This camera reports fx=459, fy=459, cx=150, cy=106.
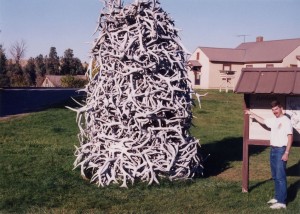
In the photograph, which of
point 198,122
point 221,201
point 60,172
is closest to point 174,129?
point 221,201

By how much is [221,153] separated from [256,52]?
29.9 m

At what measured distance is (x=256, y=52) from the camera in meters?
40.5

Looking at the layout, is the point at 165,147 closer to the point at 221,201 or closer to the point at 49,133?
the point at 221,201

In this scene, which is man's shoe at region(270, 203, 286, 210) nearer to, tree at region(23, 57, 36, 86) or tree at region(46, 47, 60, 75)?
tree at region(23, 57, 36, 86)

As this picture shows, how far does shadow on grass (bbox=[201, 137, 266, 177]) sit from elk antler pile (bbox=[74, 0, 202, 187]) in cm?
146

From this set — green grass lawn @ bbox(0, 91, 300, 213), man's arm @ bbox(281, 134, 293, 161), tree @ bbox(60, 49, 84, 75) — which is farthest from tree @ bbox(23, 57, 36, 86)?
man's arm @ bbox(281, 134, 293, 161)

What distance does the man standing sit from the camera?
705 centimetres

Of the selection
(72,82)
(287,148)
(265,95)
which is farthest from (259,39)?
(287,148)

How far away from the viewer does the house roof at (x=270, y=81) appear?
7.36m

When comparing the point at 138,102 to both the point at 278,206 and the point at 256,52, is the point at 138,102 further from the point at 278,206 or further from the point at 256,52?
the point at 256,52

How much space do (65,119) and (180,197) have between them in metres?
10.8

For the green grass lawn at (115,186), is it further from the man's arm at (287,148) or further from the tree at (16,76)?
the tree at (16,76)

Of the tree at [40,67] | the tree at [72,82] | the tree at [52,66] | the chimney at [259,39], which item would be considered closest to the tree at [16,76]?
the tree at [40,67]

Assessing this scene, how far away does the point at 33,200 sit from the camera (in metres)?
6.95
